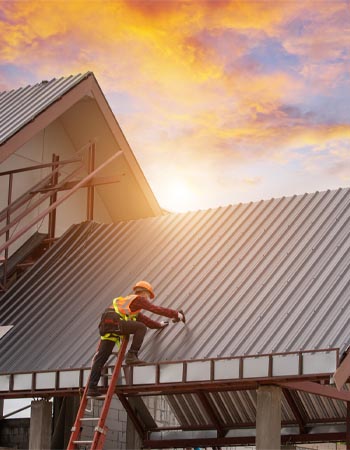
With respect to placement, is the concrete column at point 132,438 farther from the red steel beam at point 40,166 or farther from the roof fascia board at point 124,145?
the roof fascia board at point 124,145

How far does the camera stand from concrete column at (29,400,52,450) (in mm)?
21328

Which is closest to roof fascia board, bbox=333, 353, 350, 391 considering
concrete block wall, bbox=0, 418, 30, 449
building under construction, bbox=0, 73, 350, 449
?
building under construction, bbox=0, 73, 350, 449

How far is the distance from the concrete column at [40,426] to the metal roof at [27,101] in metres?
6.10

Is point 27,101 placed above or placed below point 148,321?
above

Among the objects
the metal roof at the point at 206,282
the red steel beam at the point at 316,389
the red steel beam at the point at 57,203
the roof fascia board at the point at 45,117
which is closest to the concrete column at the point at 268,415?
the red steel beam at the point at 316,389

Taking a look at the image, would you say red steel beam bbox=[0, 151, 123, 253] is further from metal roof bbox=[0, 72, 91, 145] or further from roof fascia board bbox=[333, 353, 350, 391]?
roof fascia board bbox=[333, 353, 350, 391]

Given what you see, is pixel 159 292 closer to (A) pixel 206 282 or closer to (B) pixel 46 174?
(A) pixel 206 282

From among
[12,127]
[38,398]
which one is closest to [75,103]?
[12,127]

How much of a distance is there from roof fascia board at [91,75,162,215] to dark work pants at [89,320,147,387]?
949cm

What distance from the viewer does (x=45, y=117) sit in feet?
85.4

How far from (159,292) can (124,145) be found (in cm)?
722

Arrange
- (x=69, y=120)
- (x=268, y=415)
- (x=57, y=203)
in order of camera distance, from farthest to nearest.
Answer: (x=69, y=120) < (x=57, y=203) < (x=268, y=415)

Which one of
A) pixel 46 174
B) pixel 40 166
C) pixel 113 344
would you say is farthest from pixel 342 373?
pixel 46 174

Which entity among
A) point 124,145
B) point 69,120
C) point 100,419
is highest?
point 69,120
